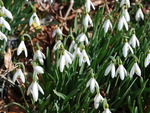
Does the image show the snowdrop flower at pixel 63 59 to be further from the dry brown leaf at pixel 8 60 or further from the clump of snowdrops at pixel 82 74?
the dry brown leaf at pixel 8 60

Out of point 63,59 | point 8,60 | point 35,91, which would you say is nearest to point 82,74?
point 63,59

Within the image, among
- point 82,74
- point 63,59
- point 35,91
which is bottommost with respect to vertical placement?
point 82,74

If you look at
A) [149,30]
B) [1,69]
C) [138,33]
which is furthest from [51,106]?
[149,30]

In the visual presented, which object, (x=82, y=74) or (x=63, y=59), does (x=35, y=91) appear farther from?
(x=82, y=74)

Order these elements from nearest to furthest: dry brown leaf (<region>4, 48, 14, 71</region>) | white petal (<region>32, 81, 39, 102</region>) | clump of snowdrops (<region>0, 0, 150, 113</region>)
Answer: white petal (<region>32, 81, 39, 102</region>)
clump of snowdrops (<region>0, 0, 150, 113</region>)
dry brown leaf (<region>4, 48, 14, 71</region>)

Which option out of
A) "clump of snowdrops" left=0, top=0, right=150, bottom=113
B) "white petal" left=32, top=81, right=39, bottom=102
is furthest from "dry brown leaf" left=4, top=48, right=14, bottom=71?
"white petal" left=32, top=81, right=39, bottom=102

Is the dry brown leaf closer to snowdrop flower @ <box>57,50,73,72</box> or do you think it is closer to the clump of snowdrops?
the clump of snowdrops

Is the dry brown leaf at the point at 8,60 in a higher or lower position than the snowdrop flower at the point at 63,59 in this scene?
lower

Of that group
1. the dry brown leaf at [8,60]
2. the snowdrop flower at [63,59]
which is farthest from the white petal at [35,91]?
the dry brown leaf at [8,60]

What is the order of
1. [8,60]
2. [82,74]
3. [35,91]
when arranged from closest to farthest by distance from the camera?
[35,91]
[82,74]
[8,60]

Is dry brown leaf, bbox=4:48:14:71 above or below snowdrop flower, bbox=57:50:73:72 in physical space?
below

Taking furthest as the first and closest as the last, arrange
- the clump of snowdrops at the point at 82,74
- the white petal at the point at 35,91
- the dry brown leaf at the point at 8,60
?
the dry brown leaf at the point at 8,60 → the clump of snowdrops at the point at 82,74 → the white petal at the point at 35,91

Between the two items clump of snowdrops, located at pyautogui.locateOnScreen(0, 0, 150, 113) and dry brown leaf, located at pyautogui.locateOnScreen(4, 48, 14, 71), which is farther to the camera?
dry brown leaf, located at pyautogui.locateOnScreen(4, 48, 14, 71)
